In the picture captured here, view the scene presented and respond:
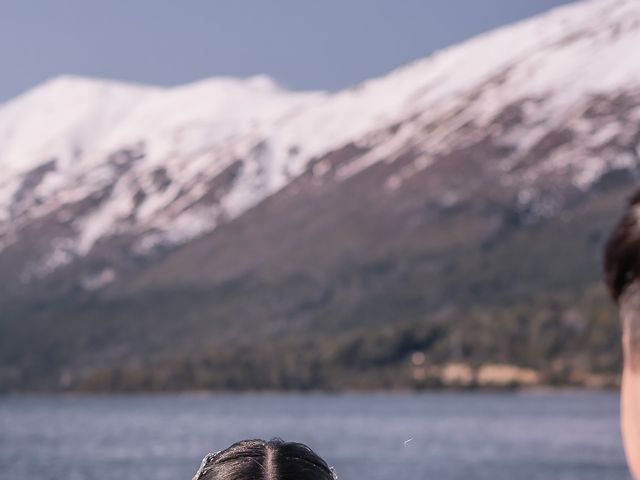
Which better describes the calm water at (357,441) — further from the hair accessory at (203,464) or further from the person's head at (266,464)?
the person's head at (266,464)

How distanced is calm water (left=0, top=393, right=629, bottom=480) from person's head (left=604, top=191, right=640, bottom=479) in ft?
227

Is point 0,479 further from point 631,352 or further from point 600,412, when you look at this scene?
point 600,412

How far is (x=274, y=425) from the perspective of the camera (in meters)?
143

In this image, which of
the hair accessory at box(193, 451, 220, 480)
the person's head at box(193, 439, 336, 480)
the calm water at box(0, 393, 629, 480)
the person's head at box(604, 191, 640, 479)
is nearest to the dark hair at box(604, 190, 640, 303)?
the person's head at box(604, 191, 640, 479)

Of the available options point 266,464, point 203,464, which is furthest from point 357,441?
point 266,464

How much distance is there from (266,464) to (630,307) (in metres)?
1.17

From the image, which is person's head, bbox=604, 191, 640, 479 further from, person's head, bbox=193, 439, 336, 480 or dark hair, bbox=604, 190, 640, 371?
person's head, bbox=193, 439, 336, 480

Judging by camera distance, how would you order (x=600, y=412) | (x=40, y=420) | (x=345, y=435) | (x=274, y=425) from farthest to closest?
1. (x=40, y=420)
2. (x=600, y=412)
3. (x=274, y=425)
4. (x=345, y=435)

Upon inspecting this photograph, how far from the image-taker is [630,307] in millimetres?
3045

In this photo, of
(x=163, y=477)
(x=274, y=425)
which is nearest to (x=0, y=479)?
(x=163, y=477)

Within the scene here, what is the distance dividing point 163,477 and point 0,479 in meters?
7.85

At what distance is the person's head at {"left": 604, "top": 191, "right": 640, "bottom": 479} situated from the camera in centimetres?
301

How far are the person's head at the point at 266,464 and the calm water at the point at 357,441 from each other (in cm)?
6808

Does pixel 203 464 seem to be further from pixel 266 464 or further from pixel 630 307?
pixel 630 307
